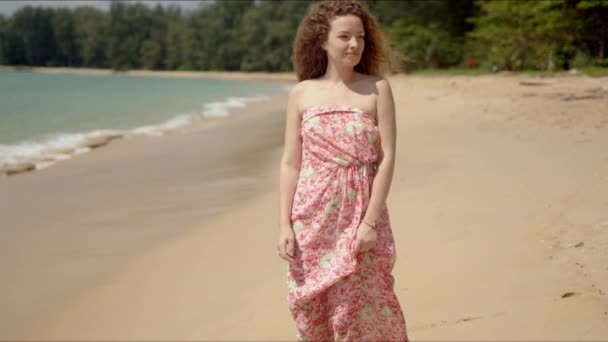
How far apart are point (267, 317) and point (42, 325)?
67.4 inches

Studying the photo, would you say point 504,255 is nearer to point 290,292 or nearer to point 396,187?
point 290,292

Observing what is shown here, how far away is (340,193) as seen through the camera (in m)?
2.27

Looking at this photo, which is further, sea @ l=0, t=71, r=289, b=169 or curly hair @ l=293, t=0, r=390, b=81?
sea @ l=0, t=71, r=289, b=169

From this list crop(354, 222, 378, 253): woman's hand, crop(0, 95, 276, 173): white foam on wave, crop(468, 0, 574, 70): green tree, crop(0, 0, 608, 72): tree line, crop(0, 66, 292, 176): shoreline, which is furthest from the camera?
crop(0, 0, 608, 72): tree line

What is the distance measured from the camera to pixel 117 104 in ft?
83.3

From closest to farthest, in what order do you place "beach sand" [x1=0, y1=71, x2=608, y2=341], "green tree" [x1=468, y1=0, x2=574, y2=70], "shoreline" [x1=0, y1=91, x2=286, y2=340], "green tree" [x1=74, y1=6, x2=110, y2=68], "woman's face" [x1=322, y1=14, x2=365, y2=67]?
"woman's face" [x1=322, y1=14, x2=365, y2=67] < "beach sand" [x1=0, y1=71, x2=608, y2=341] < "shoreline" [x1=0, y1=91, x2=286, y2=340] < "green tree" [x1=468, y1=0, x2=574, y2=70] < "green tree" [x1=74, y1=6, x2=110, y2=68]

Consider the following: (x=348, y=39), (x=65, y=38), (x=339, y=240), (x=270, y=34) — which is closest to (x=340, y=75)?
(x=348, y=39)

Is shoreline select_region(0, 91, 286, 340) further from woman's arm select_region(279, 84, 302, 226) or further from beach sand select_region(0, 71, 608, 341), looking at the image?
woman's arm select_region(279, 84, 302, 226)

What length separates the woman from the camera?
2.27m

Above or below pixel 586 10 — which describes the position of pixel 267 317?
below

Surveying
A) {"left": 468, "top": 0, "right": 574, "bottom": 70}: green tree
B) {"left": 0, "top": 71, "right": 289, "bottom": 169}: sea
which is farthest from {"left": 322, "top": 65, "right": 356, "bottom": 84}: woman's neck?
{"left": 468, "top": 0, "right": 574, "bottom": 70}: green tree

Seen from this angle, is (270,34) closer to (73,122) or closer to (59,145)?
(73,122)

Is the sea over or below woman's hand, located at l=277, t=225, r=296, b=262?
below

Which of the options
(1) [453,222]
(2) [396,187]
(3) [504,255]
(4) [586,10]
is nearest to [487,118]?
(2) [396,187]
